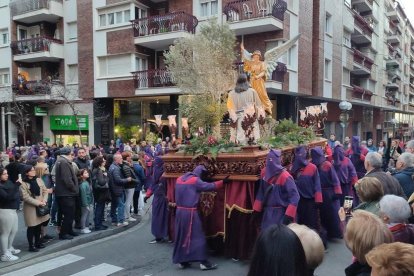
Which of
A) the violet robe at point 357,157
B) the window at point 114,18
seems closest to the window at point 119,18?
the window at point 114,18

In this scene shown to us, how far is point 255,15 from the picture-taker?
1842cm

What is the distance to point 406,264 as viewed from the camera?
199 cm

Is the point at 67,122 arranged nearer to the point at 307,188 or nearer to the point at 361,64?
the point at 307,188

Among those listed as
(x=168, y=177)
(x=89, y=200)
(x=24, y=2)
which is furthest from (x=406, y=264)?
(x=24, y=2)

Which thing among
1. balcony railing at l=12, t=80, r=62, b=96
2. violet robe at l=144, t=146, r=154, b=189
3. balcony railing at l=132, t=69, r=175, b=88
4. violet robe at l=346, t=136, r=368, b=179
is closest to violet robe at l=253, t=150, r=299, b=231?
violet robe at l=144, t=146, r=154, b=189

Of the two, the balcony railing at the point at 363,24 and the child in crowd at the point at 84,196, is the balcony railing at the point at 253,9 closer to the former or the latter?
the child in crowd at the point at 84,196

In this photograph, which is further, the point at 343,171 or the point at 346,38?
the point at 346,38

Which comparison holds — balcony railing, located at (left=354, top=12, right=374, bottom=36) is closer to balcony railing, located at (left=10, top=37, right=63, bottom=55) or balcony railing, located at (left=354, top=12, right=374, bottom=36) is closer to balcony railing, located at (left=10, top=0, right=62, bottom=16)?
balcony railing, located at (left=10, top=0, right=62, bottom=16)

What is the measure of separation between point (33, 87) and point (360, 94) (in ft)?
77.2

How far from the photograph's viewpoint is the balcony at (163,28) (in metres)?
20.1

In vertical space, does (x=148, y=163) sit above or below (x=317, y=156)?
below

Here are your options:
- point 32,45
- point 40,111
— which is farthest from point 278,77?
point 32,45

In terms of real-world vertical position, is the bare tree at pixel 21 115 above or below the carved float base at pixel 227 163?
above

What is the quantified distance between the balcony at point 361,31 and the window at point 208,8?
1362 centimetres
